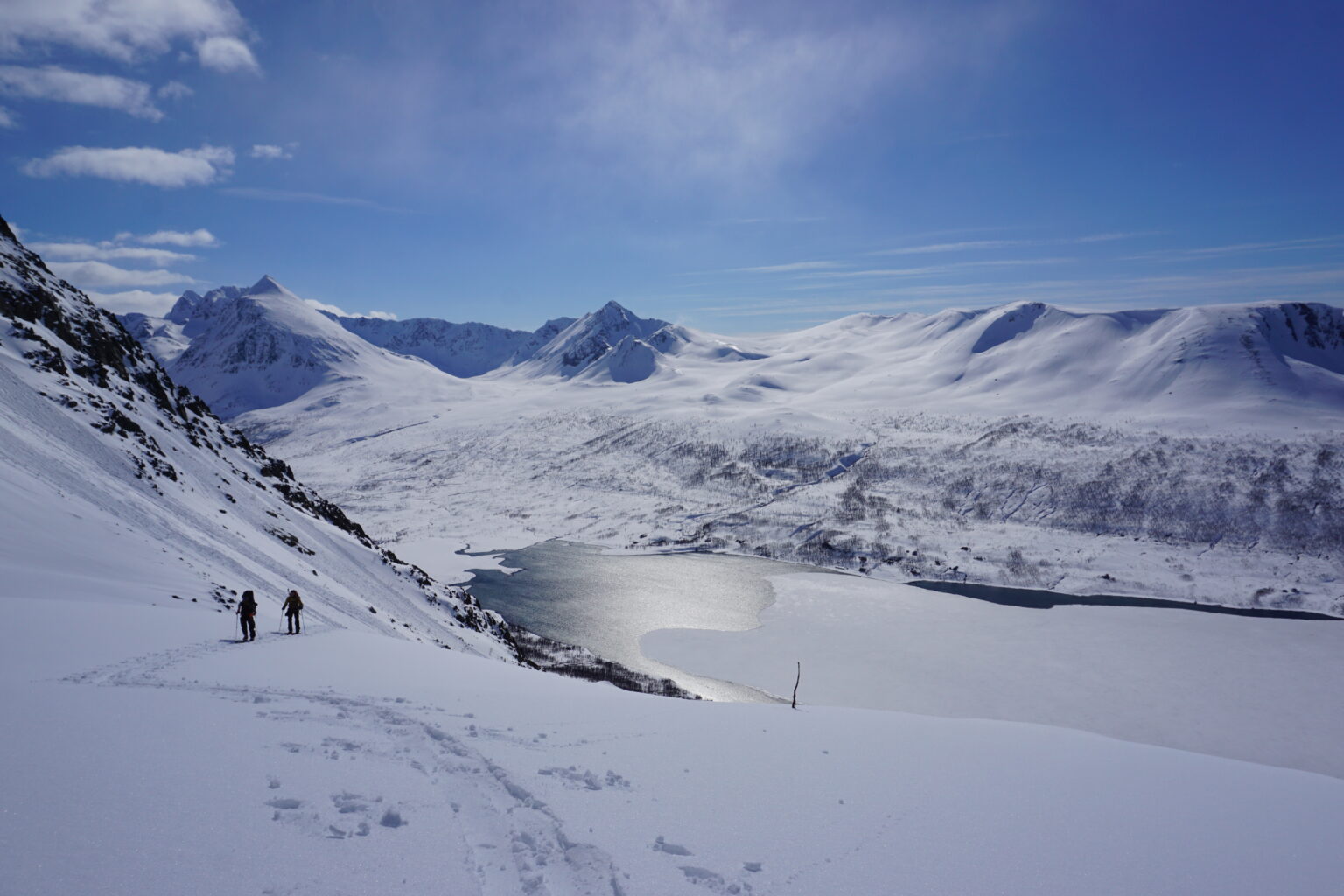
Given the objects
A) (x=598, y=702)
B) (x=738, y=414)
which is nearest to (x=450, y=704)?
(x=598, y=702)

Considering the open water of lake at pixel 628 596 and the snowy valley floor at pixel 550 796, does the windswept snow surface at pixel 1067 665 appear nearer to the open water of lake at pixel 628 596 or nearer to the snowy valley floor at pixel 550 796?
the open water of lake at pixel 628 596

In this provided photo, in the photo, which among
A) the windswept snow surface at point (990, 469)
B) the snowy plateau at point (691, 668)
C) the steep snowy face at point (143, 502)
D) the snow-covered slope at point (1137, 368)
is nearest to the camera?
the snowy plateau at point (691, 668)

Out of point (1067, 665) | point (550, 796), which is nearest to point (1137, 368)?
point (1067, 665)

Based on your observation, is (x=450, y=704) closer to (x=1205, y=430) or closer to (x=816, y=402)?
(x=1205, y=430)

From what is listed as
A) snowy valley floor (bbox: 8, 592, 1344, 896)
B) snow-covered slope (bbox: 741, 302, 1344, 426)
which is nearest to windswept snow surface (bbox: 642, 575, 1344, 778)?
snowy valley floor (bbox: 8, 592, 1344, 896)

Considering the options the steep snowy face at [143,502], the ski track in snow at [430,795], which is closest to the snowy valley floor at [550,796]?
the ski track in snow at [430,795]

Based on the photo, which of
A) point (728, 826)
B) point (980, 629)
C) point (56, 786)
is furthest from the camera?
point (980, 629)
